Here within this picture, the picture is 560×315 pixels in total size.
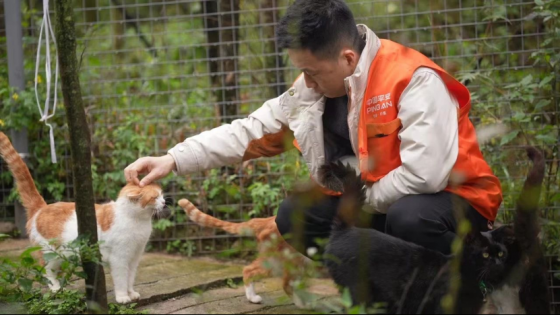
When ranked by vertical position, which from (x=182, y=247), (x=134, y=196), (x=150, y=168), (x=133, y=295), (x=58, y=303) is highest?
(x=150, y=168)

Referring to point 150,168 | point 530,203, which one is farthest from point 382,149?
point 150,168

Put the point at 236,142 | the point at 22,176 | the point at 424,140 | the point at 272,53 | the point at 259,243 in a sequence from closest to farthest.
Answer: the point at 424,140
the point at 236,142
the point at 22,176
the point at 259,243
the point at 272,53

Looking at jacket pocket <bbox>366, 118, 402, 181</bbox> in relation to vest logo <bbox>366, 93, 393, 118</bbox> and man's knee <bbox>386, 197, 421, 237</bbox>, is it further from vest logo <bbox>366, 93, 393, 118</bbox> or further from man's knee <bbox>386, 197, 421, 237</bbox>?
man's knee <bbox>386, 197, 421, 237</bbox>

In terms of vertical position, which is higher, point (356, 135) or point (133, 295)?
point (356, 135)

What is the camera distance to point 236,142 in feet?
11.1

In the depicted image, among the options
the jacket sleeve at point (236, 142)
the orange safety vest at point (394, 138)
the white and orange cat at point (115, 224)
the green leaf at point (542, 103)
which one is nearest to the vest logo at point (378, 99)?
the orange safety vest at point (394, 138)

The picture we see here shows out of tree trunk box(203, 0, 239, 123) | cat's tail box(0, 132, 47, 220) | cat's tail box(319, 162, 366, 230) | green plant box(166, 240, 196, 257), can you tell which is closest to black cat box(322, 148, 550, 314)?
cat's tail box(319, 162, 366, 230)

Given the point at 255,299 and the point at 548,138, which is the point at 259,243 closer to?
the point at 255,299

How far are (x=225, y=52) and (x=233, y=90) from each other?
0.32 m

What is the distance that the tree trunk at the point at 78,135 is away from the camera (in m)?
2.78

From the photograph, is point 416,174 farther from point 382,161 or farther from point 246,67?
point 246,67

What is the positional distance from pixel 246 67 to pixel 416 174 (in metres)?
2.96

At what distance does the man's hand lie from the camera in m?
3.11

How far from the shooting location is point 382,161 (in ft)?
10.00
